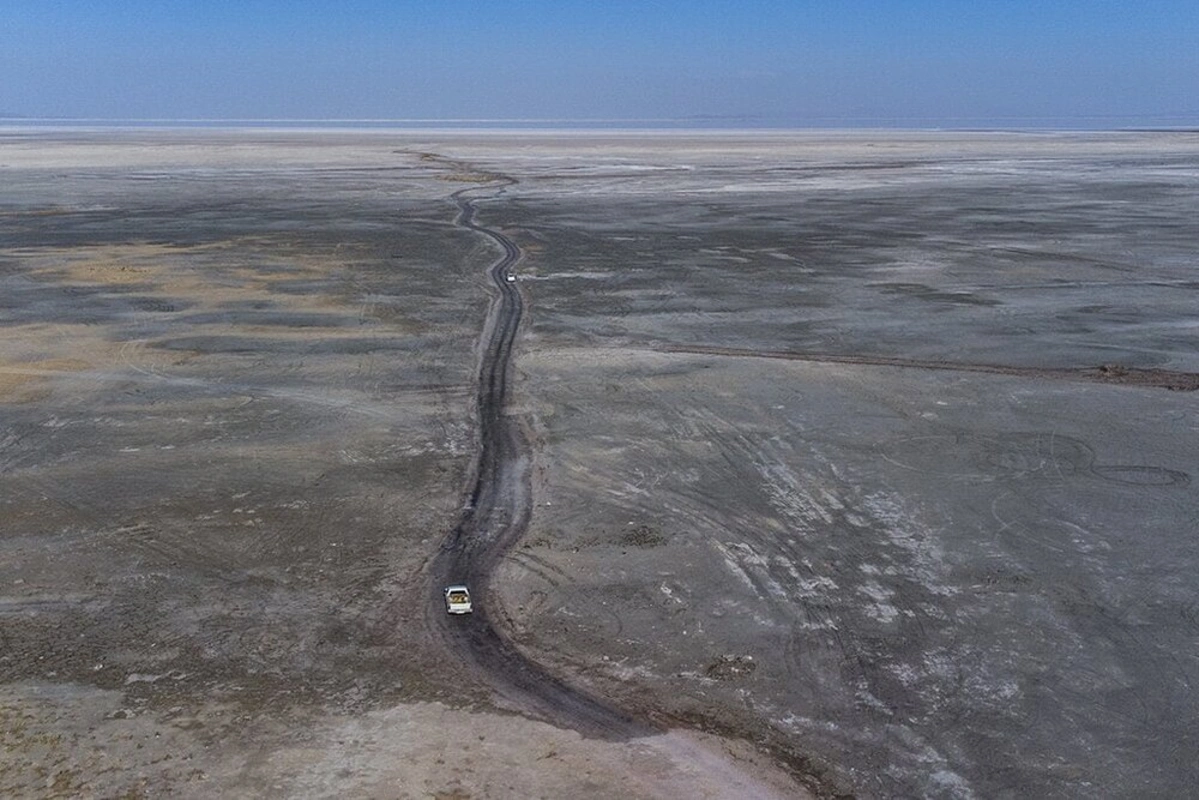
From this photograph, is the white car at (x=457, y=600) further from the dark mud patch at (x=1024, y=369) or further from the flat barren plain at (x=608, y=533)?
the dark mud patch at (x=1024, y=369)

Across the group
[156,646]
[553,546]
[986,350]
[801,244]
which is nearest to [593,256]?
[801,244]

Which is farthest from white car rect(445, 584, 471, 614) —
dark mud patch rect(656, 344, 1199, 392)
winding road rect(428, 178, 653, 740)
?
dark mud patch rect(656, 344, 1199, 392)

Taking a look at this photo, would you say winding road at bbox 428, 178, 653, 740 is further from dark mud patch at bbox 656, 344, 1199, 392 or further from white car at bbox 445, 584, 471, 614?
dark mud patch at bbox 656, 344, 1199, 392

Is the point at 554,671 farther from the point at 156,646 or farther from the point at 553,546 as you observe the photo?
the point at 156,646

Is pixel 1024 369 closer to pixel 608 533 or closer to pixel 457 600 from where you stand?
pixel 608 533

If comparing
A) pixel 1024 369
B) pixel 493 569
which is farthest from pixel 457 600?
pixel 1024 369
